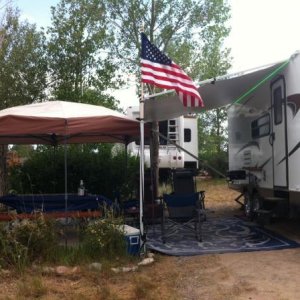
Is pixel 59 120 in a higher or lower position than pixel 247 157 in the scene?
higher

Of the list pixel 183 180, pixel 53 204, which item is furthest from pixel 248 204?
pixel 53 204

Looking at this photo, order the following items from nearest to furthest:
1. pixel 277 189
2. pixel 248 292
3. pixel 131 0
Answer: pixel 248 292
pixel 277 189
pixel 131 0

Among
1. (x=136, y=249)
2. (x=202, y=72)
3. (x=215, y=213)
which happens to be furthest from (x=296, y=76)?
(x=202, y=72)

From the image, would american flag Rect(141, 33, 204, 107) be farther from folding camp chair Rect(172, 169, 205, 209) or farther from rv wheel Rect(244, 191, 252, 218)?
rv wheel Rect(244, 191, 252, 218)

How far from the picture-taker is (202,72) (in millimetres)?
16219

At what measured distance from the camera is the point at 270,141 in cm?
880

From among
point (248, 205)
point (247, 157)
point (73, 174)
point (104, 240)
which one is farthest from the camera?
point (73, 174)

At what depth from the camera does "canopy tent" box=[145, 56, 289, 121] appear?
7.57 m

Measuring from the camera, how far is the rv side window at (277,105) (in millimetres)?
8180

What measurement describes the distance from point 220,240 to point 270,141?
1.96m

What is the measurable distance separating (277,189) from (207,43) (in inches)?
237

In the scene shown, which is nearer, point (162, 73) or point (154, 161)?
point (162, 73)

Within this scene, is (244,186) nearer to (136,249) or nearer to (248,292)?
(136,249)

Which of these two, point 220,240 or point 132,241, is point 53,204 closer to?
point 132,241
